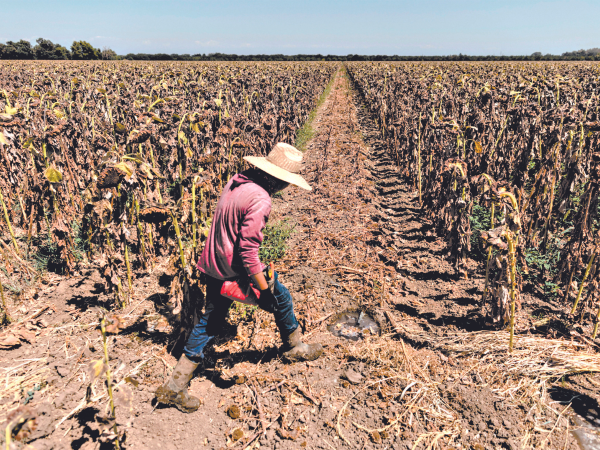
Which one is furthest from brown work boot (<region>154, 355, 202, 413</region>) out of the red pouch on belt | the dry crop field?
the red pouch on belt

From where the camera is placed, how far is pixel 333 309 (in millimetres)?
4184

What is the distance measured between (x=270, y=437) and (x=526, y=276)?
3665 mm

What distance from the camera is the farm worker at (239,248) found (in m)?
2.59

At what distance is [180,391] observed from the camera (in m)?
2.81

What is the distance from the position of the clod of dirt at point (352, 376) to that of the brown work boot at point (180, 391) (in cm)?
127

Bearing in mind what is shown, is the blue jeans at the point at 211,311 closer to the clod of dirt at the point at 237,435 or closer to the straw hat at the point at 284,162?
the clod of dirt at the point at 237,435

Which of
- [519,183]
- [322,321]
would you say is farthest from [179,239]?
[519,183]

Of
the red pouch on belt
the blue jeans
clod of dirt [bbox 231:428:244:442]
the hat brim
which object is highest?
the hat brim

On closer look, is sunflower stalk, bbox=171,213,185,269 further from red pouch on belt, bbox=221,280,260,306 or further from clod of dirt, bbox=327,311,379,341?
clod of dirt, bbox=327,311,379,341

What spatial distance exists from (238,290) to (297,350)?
36.6 inches

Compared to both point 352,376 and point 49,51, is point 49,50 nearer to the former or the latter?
point 49,51

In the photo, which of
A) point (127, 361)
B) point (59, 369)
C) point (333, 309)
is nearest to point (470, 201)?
point (333, 309)

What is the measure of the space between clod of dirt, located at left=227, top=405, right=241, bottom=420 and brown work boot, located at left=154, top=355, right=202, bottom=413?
0.81ft

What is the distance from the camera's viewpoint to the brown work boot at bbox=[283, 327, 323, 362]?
3.26m
